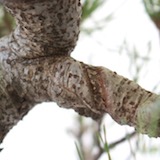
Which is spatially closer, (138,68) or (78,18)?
(78,18)

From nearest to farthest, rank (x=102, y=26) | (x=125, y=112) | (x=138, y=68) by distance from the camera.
Result: (x=125, y=112), (x=138, y=68), (x=102, y=26)

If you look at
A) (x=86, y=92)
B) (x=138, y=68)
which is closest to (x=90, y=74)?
(x=86, y=92)

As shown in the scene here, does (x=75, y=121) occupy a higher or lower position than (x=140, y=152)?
lower

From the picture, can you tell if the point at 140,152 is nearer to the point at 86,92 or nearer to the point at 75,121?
the point at 86,92

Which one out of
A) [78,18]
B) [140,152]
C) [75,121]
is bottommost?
[75,121]

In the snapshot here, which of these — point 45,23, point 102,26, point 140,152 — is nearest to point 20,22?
point 45,23

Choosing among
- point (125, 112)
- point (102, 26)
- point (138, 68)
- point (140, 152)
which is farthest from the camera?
point (102, 26)
